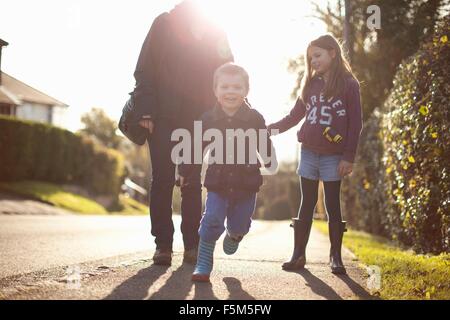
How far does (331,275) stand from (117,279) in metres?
1.55

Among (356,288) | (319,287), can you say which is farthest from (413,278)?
(319,287)

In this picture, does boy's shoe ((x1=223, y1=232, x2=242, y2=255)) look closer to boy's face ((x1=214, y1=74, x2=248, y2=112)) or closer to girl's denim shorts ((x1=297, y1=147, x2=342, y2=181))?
girl's denim shorts ((x1=297, y1=147, x2=342, y2=181))

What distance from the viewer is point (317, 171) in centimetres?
445

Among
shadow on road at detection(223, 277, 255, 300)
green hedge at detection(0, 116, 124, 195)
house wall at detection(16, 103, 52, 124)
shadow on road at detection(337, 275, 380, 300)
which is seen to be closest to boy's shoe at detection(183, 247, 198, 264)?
shadow on road at detection(223, 277, 255, 300)

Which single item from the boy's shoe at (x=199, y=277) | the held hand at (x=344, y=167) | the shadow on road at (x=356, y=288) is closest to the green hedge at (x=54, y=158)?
the held hand at (x=344, y=167)

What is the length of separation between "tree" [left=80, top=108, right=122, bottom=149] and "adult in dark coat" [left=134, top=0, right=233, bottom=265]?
183 feet

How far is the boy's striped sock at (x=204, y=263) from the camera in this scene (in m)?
3.49

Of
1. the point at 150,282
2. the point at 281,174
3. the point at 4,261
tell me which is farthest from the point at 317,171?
the point at 281,174

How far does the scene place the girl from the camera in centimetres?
426

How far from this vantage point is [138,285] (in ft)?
10.8

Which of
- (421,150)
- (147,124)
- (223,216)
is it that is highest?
(147,124)

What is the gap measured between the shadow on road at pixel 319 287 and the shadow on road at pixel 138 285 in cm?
99

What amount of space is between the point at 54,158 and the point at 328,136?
18.2 metres

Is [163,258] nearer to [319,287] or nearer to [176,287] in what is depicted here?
[176,287]
